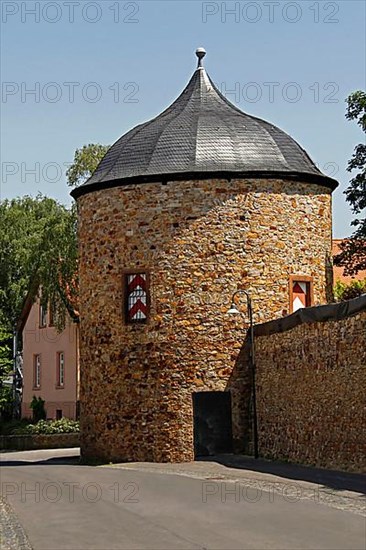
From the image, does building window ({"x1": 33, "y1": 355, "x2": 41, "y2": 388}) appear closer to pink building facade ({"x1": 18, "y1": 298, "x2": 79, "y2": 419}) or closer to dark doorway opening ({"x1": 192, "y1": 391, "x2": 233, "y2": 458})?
pink building facade ({"x1": 18, "y1": 298, "x2": 79, "y2": 419})

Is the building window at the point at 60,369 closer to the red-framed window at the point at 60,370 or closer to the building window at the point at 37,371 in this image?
the red-framed window at the point at 60,370

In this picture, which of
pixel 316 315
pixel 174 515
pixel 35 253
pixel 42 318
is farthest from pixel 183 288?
pixel 42 318

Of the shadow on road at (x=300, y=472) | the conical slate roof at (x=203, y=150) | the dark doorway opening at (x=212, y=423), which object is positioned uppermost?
the conical slate roof at (x=203, y=150)

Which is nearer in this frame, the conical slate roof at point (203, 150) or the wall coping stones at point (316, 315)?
the wall coping stones at point (316, 315)

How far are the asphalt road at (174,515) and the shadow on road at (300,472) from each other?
2.04ft

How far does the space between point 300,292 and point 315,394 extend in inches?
260

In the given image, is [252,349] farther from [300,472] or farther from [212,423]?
[300,472]

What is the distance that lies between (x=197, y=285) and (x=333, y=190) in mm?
5377

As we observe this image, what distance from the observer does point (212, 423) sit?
90.1 feet

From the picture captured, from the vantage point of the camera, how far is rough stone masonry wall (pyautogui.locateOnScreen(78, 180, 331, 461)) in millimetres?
27234

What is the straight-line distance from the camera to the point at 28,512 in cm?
1603

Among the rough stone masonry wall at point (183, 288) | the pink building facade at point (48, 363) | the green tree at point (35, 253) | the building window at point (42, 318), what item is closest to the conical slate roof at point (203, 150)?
the rough stone masonry wall at point (183, 288)

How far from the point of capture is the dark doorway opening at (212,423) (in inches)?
1076

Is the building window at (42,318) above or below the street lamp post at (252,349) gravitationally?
above
